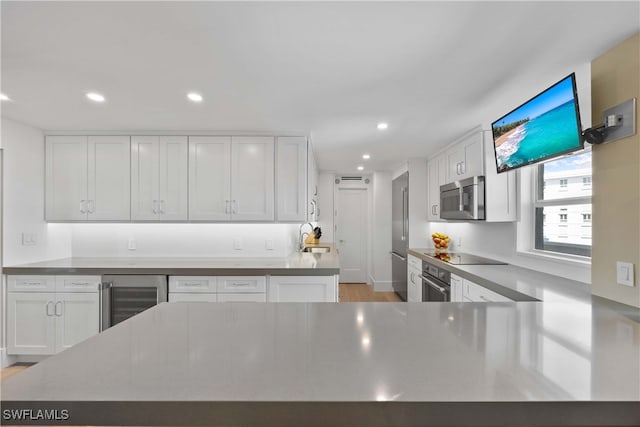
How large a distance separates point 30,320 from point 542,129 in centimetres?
438

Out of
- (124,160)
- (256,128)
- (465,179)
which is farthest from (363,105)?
(124,160)

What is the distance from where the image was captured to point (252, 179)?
3279 mm

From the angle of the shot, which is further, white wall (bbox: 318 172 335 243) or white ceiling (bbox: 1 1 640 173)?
white wall (bbox: 318 172 335 243)

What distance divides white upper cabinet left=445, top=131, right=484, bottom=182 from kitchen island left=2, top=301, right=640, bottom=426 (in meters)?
2.20

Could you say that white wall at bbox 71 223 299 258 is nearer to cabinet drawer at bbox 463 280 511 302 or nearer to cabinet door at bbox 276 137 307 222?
cabinet door at bbox 276 137 307 222

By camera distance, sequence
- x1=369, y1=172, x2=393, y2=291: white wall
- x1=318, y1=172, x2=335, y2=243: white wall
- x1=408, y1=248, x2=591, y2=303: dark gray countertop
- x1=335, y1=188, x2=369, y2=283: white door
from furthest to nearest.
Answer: x1=335, y1=188, x2=369, y2=283: white door, x1=318, y1=172, x2=335, y2=243: white wall, x1=369, y1=172, x2=393, y2=291: white wall, x1=408, y1=248, x2=591, y2=303: dark gray countertop

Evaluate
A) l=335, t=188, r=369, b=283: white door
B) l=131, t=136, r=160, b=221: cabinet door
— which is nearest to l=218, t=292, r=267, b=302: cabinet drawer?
l=131, t=136, r=160, b=221: cabinet door

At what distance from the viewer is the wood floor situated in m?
5.06

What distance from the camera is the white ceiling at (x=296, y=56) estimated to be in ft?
4.46

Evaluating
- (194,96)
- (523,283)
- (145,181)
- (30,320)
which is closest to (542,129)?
(523,283)

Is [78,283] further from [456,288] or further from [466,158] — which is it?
[466,158]

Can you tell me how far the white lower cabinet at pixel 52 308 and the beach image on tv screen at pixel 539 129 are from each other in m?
3.60

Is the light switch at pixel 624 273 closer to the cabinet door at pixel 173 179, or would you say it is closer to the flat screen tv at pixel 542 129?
the flat screen tv at pixel 542 129

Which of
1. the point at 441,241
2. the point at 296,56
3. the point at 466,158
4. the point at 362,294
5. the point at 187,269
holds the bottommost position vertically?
the point at 362,294
